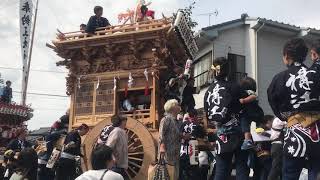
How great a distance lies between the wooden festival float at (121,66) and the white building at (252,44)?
5.52 metres

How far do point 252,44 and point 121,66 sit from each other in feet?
25.2

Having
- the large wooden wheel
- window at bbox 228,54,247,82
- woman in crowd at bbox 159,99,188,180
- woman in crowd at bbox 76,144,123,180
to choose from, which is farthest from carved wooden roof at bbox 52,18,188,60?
woman in crowd at bbox 76,144,123,180

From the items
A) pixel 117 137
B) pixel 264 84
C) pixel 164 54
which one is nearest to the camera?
pixel 117 137

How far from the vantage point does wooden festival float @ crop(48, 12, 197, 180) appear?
10.0 m

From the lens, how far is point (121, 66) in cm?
1067

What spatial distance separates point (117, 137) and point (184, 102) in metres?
3.62

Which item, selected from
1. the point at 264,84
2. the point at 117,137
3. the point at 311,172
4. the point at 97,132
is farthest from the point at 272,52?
the point at 311,172

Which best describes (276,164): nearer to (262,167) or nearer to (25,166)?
(262,167)

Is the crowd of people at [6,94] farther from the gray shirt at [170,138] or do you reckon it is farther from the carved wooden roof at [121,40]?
the gray shirt at [170,138]

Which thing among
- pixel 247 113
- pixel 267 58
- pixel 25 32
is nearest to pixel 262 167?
pixel 247 113

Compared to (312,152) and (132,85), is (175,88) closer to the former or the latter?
(132,85)

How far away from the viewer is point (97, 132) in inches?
372

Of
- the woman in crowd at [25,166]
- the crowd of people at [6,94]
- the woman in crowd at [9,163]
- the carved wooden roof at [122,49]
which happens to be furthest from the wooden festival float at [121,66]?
the crowd of people at [6,94]

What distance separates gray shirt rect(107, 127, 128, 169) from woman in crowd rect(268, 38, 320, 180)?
316 centimetres
